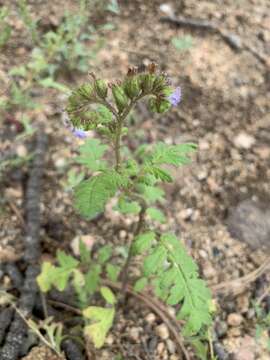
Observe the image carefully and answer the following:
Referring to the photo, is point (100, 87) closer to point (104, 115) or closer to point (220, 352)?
point (104, 115)

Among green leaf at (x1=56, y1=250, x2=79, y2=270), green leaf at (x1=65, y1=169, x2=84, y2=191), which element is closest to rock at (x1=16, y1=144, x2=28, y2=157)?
green leaf at (x1=65, y1=169, x2=84, y2=191)

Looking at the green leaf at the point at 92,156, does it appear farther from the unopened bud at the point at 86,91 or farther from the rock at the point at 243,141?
the rock at the point at 243,141

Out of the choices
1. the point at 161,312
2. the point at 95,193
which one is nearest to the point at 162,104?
the point at 95,193

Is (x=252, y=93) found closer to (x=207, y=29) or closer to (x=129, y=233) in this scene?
(x=207, y=29)

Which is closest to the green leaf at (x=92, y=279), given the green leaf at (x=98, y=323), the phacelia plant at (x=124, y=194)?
the phacelia plant at (x=124, y=194)

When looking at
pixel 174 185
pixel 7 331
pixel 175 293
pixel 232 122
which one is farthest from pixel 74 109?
pixel 232 122

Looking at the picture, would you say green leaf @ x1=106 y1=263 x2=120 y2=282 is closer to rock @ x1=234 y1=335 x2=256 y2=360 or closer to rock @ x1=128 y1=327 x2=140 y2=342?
rock @ x1=128 y1=327 x2=140 y2=342
